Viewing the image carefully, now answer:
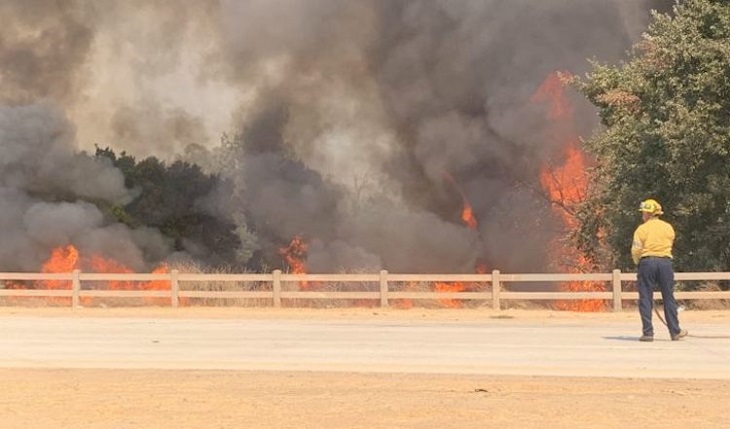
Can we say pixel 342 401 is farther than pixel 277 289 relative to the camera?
No

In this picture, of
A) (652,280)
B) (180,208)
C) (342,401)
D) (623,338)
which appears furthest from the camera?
(180,208)

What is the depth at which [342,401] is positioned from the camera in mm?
10469

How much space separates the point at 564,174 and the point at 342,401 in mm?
32726

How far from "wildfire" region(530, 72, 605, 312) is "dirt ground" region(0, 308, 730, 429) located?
2716 cm

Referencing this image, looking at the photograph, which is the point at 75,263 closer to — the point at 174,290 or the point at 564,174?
the point at 174,290

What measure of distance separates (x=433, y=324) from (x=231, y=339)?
5.01m

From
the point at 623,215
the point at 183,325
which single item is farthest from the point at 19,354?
the point at 623,215

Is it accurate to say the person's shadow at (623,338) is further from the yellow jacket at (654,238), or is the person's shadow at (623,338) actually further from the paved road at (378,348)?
the yellow jacket at (654,238)

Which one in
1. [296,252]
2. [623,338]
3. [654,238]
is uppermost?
[296,252]

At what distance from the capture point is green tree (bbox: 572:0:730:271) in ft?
92.7

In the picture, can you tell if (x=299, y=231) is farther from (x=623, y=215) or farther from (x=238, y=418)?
(x=238, y=418)

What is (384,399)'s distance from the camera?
10516 millimetres

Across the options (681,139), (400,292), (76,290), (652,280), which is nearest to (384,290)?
(400,292)

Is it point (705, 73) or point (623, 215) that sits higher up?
point (705, 73)
